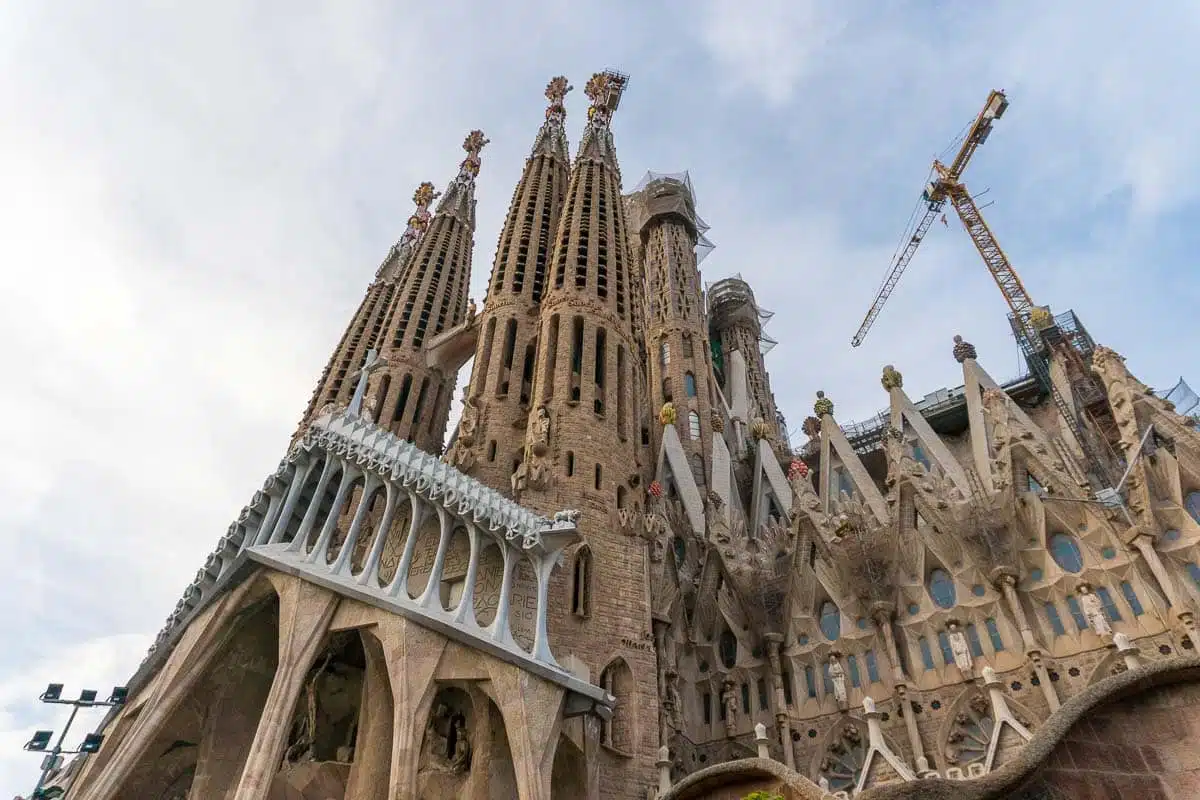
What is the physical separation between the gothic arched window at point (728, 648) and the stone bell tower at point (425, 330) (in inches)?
491

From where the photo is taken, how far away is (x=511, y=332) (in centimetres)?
2492

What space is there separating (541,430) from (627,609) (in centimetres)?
501

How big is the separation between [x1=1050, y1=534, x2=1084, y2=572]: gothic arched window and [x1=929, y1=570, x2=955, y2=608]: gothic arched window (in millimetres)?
2206

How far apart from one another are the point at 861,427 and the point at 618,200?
1534 centimetres

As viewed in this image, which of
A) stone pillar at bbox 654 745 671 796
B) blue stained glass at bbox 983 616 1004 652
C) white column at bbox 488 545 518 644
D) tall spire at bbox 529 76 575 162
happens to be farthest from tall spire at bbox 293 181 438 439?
blue stained glass at bbox 983 616 1004 652

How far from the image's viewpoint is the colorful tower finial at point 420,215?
4109 cm

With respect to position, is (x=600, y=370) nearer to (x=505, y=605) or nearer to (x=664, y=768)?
(x=505, y=605)

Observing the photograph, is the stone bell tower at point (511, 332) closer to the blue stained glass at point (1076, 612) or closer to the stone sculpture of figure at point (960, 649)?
the stone sculpture of figure at point (960, 649)

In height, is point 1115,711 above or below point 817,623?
below

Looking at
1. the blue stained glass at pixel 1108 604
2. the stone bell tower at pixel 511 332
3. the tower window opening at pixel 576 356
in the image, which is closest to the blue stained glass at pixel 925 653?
the blue stained glass at pixel 1108 604

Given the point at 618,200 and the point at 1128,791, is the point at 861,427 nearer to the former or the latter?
the point at 618,200

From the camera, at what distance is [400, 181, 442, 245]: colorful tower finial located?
41094 millimetres

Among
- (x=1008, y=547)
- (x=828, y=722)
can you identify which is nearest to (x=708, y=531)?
(x=828, y=722)

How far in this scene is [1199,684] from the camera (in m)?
7.07
